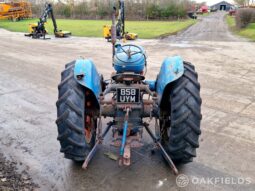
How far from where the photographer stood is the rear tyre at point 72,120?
3.28m

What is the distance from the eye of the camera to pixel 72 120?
3.28m

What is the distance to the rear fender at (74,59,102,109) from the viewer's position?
136 inches

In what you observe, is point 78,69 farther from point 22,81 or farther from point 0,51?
point 0,51

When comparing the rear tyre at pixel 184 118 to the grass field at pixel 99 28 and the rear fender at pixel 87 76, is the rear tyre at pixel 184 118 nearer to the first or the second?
the rear fender at pixel 87 76

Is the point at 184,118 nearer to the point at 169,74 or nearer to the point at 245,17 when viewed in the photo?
the point at 169,74

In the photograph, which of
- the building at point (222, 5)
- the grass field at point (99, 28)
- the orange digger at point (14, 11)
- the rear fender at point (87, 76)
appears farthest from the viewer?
the building at point (222, 5)

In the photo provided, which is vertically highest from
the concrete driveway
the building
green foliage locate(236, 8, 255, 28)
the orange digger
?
the building

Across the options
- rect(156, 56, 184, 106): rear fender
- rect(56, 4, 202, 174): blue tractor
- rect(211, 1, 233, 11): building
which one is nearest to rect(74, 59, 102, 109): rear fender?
rect(56, 4, 202, 174): blue tractor

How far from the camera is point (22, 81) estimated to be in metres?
→ 8.10

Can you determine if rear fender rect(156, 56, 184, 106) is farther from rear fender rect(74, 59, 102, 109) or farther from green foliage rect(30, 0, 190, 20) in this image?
green foliage rect(30, 0, 190, 20)

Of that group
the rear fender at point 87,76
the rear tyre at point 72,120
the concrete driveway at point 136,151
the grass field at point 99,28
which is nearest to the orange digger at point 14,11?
the grass field at point 99,28

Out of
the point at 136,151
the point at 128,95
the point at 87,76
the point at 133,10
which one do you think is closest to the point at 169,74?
the point at 128,95

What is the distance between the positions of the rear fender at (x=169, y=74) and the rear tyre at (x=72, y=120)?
38.1 inches

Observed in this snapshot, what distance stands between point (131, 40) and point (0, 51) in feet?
25.6
